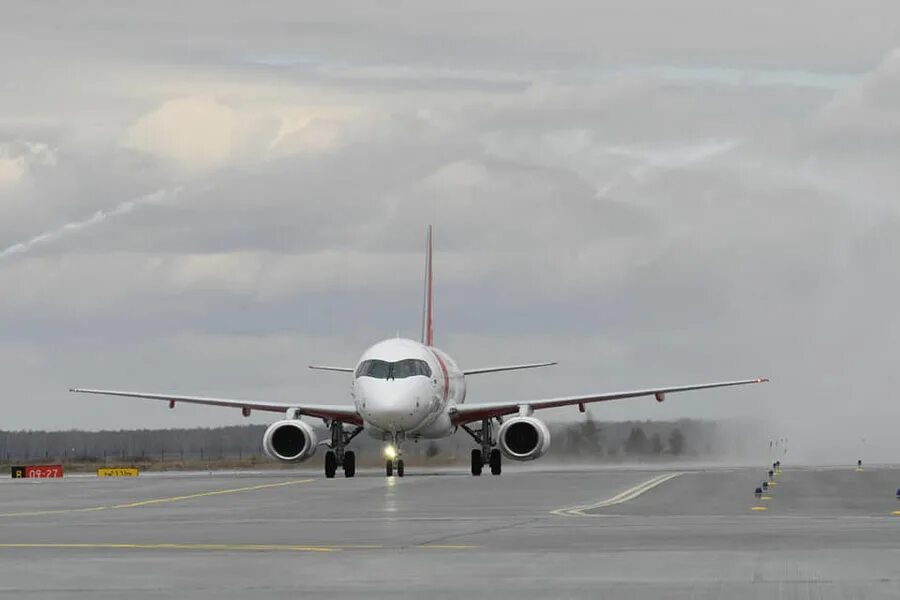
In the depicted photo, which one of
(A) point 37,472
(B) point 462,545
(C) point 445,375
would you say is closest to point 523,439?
(C) point 445,375

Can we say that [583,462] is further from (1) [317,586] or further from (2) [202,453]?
(1) [317,586]

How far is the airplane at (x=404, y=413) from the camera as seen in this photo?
6056cm

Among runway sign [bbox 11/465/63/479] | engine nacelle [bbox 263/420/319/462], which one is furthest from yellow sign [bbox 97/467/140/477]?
engine nacelle [bbox 263/420/319/462]

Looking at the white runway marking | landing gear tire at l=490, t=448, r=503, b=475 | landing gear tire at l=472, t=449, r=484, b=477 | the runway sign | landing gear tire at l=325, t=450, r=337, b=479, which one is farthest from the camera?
the runway sign

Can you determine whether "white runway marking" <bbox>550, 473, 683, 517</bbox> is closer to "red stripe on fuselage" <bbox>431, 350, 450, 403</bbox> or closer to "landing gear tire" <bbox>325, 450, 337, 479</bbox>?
"landing gear tire" <bbox>325, 450, 337, 479</bbox>

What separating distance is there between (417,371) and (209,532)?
112 feet

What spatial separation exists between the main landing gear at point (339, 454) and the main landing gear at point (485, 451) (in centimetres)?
439

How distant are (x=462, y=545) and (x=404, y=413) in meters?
36.7

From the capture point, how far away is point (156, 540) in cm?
2572

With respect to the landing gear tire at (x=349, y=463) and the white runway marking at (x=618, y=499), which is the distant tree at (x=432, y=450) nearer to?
the landing gear tire at (x=349, y=463)

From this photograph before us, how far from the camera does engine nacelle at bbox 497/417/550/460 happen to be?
212 ft

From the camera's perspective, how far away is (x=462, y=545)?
23625mm

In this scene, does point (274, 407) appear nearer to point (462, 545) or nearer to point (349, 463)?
point (349, 463)

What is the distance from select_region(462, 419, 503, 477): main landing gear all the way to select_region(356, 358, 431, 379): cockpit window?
5.64 meters
